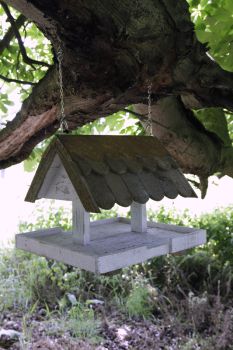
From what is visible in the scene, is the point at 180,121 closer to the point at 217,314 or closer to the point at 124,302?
the point at 217,314

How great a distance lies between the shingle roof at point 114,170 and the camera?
97cm

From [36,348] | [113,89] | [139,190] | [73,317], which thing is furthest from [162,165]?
[73,317]

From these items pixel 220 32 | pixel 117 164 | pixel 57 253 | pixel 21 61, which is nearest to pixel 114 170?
pixel 117 164

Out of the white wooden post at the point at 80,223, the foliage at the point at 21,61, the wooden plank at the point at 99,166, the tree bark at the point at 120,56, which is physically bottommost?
the white wooden post at the point at 80,223

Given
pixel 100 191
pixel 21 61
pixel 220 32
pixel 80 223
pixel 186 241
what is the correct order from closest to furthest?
pixel 100 191
pixel 80 223
pixel 186 241
pixel 220 32
pixel 21 61

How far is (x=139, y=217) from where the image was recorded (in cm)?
125

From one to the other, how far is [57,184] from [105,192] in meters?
0.20

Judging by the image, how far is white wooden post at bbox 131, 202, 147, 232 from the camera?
1241mm

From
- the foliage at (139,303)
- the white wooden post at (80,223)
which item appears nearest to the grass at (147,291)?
the foliage at (139,303)

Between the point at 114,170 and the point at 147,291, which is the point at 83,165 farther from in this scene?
the point at 147,291

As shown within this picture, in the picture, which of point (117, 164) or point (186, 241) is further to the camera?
point (186, 241)

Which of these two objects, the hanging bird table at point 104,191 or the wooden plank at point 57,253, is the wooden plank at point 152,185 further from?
the wooden plank at point 57,253

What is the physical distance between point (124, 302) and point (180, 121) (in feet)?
6.74

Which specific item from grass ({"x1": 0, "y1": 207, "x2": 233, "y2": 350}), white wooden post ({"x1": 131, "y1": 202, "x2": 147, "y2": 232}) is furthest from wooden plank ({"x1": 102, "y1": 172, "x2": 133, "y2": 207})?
grass ({"x1": 0, "y1": 207, "x2": 233, "y2": 350})
